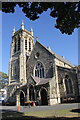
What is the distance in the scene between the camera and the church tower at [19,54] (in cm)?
3591

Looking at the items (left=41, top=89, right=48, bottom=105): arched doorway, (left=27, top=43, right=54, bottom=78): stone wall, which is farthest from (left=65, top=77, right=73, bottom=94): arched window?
(left=41, top=89, right=48, bottom=105): arched doorway

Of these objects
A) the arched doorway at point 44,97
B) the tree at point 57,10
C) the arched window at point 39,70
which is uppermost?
the tree at point 57,10

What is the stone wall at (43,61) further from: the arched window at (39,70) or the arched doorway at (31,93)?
the arched doorway at (31,93)

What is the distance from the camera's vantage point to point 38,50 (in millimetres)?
35094

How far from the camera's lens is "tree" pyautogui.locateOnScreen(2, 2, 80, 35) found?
9273 mm

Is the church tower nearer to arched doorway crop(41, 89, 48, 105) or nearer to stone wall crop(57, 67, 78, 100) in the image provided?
arched doorway crop(41, 89, 48, 105)

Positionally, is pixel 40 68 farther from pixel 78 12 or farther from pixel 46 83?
pixel 78 12

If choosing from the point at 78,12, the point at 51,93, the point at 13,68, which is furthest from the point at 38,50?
the point at 78,12

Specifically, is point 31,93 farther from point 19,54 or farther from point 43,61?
point 19,54

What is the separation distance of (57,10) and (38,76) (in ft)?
83.5

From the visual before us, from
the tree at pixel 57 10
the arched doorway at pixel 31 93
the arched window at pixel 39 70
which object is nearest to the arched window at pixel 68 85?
the arched window at pixel 39 70

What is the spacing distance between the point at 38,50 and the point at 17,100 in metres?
14.1

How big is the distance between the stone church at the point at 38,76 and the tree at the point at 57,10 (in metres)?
17.8

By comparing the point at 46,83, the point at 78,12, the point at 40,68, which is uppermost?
the point at 78,12
